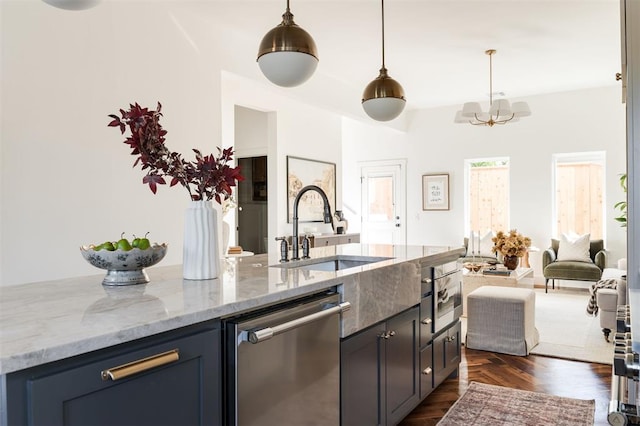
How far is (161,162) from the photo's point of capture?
5.46 ft

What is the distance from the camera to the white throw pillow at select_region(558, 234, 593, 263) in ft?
22.1

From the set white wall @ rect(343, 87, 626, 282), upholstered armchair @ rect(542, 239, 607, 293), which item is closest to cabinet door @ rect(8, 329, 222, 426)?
upholstered armchair @ rect(542, 239, 607, 293)

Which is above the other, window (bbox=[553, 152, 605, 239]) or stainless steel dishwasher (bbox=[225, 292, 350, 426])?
window (bbox=[553, 152, 605, 239])

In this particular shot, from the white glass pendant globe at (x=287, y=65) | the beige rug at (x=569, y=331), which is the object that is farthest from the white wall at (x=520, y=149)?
the white glass pendant globe at (x=287, y=65)

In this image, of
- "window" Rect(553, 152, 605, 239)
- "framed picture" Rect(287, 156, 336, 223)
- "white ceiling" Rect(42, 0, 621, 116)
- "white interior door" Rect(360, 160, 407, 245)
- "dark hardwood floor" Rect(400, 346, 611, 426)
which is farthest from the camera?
"white interior door" Rect(360, 160, 407, 245)

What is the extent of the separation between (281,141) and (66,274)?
3.96 metres

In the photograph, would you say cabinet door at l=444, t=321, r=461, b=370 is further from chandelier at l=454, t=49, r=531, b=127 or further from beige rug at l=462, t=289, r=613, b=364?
chandelier at l=454, t=49, r=531, b=127

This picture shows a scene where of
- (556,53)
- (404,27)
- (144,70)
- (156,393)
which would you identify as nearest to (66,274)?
(144,70)

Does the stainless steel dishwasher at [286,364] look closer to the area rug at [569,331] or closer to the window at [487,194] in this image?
the area rug at [569,331]

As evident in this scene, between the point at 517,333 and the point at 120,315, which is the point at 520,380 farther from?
the point at 120,315

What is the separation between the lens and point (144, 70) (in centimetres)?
385

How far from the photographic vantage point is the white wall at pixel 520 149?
7.01 metres

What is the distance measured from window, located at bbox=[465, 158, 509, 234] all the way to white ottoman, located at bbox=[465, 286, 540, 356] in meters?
4.11

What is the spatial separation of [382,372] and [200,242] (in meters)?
1.09
